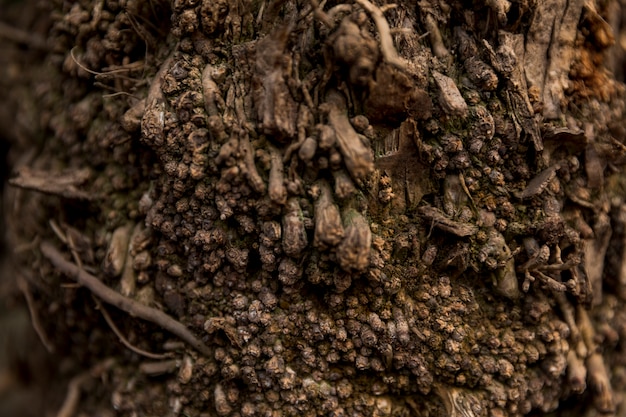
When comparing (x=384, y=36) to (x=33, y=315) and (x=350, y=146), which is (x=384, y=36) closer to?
(x=350, y=146)

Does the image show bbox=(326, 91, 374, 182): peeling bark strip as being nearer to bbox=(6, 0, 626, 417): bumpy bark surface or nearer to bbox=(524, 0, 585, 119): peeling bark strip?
bbox=(6, 0, 626, 417): bumpy bark surface

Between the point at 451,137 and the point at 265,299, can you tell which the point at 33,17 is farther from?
the point at 451,137

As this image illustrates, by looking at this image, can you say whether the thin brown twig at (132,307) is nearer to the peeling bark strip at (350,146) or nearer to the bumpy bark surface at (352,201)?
the bumpy bark surface at (352,201)

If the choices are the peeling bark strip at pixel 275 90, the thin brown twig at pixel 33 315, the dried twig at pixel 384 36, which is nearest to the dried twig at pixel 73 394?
the thin brown twig at pixel 33 315

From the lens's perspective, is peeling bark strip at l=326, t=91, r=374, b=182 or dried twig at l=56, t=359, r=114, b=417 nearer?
peeling bark strip at l=326, t=91, r=374, b=182

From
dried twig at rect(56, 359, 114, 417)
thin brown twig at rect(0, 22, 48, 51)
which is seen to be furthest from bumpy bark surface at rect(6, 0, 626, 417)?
thin brown twig at rect(0, 22, 48, 51)

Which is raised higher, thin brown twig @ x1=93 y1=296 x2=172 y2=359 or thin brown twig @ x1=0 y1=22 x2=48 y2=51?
thin brown twig @ x1=0 y1=22 x2=48 y2=51

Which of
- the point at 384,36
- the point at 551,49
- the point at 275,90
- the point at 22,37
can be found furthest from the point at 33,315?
the point at 551,49
